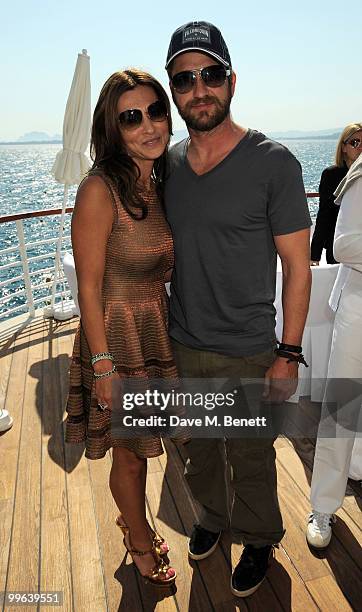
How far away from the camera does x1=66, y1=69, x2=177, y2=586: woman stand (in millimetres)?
1473

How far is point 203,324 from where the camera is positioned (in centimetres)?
167

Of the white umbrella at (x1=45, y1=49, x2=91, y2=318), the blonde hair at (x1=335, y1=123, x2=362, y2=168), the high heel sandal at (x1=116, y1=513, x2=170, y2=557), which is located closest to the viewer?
the high heel sandal at (x1=116, y1=513, x2=170, y2=557)

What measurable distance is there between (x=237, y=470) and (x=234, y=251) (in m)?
0.92

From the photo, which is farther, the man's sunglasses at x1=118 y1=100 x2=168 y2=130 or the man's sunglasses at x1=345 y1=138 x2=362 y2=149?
the man's sunglasses at x1=345 y1=138 x2=362 y2=149

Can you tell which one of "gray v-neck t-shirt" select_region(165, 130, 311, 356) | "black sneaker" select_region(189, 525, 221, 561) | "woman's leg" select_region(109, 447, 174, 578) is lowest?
"black sneaker" select_region(189, 525, 221, 561)

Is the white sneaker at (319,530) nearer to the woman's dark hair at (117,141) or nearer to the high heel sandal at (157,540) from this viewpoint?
the high heel sandal at (157,540)

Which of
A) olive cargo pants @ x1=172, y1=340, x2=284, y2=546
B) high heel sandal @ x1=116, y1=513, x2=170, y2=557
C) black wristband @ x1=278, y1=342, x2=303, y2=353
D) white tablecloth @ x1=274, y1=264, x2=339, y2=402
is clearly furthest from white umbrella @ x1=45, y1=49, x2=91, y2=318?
black wristband @ x1=278, y1=342, x2=303, y2=353

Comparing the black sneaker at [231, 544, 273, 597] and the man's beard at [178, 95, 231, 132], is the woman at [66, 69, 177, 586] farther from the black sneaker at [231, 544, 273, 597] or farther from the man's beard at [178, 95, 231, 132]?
the black sneaker at [231, 544, 273, 597]

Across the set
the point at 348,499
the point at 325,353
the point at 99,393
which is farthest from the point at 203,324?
the point at 325,353

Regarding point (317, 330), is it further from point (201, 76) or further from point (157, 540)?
point (201, 76)

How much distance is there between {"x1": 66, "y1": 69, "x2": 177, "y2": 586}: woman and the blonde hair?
7.37 feet

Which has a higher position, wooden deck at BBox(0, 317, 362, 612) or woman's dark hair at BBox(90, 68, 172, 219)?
woman's dark hair at BBox(90, 68, 172, 219)

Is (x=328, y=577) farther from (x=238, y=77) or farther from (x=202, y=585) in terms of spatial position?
(x=238, y=77)

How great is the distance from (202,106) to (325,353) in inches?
83.1
